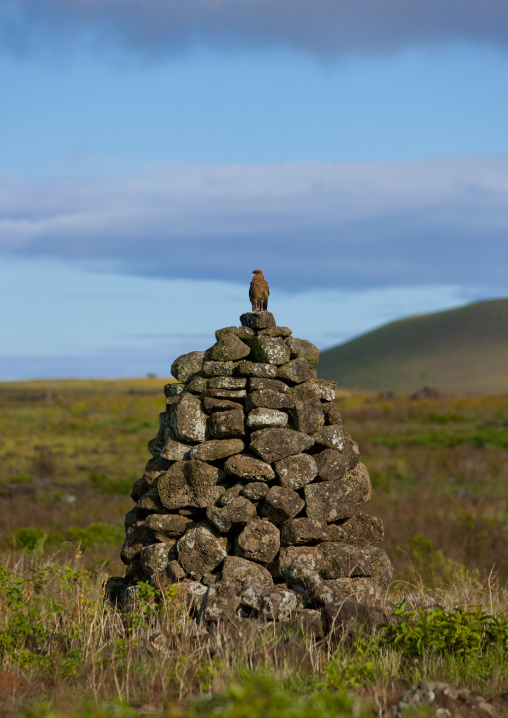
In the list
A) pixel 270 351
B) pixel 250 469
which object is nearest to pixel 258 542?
pixel 250 469

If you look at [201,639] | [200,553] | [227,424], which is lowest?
[201,639]

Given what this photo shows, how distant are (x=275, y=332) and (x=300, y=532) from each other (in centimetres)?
229

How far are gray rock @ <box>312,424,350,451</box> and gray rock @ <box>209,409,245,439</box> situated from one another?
2.76 ft

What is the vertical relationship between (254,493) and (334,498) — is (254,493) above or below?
above

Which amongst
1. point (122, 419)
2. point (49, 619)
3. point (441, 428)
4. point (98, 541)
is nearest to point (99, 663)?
point (49, 619)

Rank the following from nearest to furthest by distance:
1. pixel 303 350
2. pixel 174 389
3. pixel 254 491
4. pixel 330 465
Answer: pixel 254 491, pixel 330 465, pixel 303 350, pixel 174 389

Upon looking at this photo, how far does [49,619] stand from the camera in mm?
7543

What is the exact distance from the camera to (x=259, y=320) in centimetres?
900

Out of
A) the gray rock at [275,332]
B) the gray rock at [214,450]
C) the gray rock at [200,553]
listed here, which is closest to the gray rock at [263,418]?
the gray rock at [214,450]

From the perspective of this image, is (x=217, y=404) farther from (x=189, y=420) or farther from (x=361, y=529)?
(x=361, y=529)

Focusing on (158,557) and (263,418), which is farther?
(263,418)

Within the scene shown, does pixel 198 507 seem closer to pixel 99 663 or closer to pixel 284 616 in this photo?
pixel 284 616

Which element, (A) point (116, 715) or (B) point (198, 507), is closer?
(A) point (116, 715)

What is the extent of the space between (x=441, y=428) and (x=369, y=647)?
36.2 metres
